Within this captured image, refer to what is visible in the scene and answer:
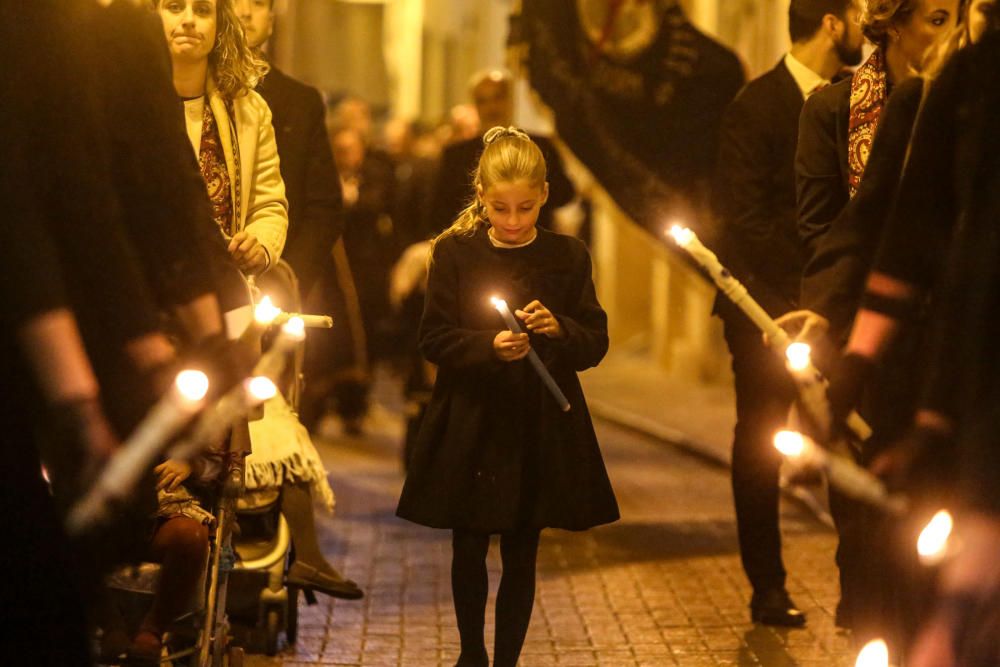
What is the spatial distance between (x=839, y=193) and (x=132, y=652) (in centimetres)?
251

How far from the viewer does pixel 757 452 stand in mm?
7609

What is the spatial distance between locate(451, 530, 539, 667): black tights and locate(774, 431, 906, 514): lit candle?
5.92 ft

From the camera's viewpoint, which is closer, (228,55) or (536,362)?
(536,362)

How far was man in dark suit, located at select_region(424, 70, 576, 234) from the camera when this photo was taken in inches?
378

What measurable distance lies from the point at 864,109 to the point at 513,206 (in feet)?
3.33

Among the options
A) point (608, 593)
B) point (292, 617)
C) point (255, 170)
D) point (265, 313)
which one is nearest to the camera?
point (265, 313)

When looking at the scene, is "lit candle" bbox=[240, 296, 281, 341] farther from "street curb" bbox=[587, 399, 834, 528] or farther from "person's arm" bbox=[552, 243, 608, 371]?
"street curb" bbox=[587, 399, 834, 528]

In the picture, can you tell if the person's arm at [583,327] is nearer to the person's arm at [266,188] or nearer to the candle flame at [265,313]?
the person's arm at [266,188]

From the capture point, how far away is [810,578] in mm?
8609

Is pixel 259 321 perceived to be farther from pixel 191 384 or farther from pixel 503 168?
pixel 503 168

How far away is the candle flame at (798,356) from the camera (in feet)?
14.9

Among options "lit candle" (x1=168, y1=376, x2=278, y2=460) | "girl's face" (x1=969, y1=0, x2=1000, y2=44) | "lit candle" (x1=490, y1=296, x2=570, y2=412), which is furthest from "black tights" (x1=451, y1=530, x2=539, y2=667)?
"girl's face" (x1=969, y1=0, x2=1000, y2=44)

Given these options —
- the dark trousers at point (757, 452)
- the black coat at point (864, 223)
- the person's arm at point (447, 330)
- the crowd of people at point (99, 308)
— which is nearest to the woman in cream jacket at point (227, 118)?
the person's arm at point (447, 330)

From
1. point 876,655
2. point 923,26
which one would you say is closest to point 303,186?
point 923,26
